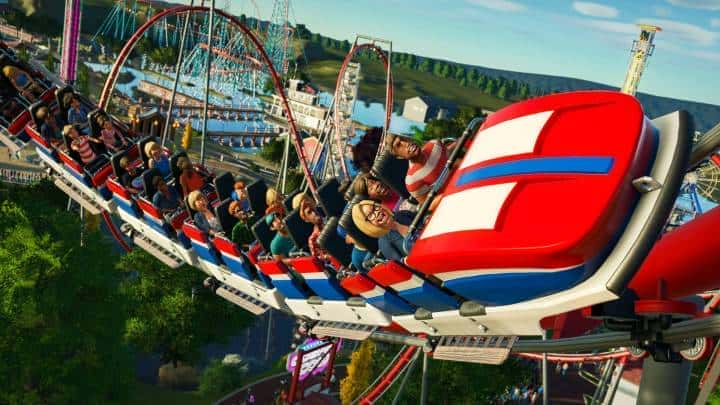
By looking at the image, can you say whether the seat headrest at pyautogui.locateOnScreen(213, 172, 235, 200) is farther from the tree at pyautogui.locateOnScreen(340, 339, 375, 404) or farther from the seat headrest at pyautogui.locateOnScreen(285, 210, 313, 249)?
the tree at pyautogui.locateOnScreen(340, 339, 375, 404)

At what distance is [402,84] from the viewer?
154 metres

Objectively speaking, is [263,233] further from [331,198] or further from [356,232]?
[356,232]

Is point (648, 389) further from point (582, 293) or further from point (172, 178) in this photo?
point (172, 178)

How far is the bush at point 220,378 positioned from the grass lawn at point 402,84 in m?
119

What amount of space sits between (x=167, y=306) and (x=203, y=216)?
228 inches

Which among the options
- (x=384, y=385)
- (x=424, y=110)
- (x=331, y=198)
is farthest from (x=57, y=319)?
(x=424, y=110)

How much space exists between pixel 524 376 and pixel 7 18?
87392mm

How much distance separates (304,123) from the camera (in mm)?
61719

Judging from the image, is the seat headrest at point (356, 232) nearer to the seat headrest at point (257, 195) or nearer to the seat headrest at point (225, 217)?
the seat headrest at point (225, 217)

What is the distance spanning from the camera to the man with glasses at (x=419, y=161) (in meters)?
5.05

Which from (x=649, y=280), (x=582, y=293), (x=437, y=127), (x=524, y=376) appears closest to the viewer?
(x=582, y=293)

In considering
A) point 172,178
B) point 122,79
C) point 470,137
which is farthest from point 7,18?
point 470,137

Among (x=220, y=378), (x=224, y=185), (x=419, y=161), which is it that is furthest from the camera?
(x=220, y=378)

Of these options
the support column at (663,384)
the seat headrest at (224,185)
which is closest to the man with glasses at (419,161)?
the support column at (663,384)
